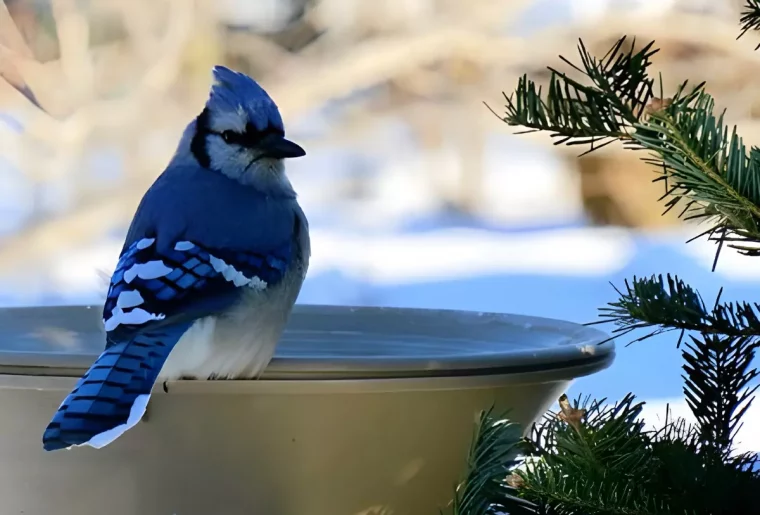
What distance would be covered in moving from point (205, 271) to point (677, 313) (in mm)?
314

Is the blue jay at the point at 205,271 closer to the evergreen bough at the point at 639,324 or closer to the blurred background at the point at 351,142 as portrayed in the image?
the evergreen bough at the point at 639,324

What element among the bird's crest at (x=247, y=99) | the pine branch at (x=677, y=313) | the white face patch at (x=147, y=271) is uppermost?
the bird's crest at (x=247, y=99)

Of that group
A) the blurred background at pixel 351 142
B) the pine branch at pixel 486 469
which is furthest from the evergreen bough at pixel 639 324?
the blurred background at pixel 351 142

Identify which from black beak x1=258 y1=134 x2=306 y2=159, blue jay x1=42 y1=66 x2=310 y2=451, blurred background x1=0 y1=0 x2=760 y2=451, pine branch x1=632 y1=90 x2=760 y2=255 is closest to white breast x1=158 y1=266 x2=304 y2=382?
blue jay x1=42 y1=66 x2=310 y2=451

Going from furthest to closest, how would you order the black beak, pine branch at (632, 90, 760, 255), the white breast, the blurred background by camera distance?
the blurred background, the black beak, the white breast, pine branch at (632, 90, 760, 255)

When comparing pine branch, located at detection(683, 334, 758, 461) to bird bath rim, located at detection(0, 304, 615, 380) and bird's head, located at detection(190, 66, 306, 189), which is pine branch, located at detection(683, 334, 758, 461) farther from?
bird's head, located at detection(190, 66, 306, 189)

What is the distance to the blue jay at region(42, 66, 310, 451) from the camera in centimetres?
49

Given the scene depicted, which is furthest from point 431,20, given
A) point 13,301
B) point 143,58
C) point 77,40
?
point 13,301

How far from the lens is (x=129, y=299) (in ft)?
1.84

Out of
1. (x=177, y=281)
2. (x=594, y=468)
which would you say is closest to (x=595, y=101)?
(x=594, y=468)

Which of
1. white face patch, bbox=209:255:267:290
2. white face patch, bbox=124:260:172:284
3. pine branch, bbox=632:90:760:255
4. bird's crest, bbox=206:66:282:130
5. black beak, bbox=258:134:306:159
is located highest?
pine branch, bbox=632:90:760:255

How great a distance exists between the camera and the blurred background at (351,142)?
1.47 meters

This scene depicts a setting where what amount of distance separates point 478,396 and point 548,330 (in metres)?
0.19

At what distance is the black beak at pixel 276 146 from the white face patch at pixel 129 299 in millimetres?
198
